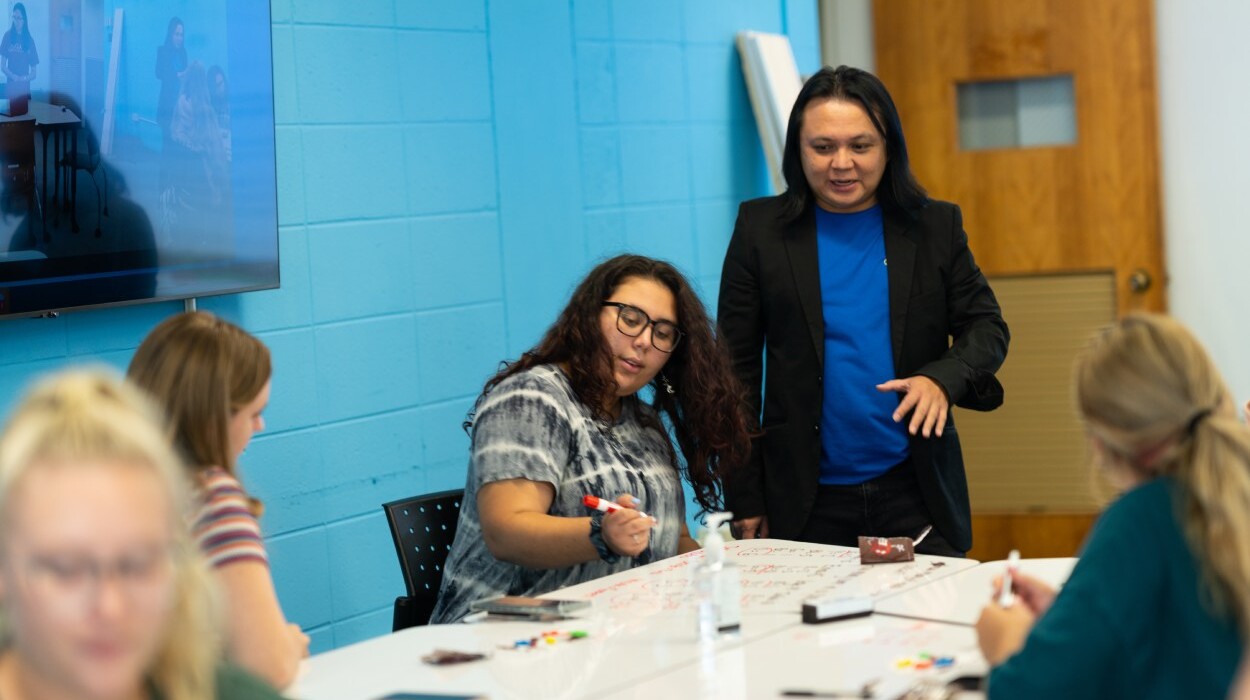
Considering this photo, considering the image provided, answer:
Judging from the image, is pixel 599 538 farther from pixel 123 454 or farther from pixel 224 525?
pixel 123 454

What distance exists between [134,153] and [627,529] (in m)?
1.41

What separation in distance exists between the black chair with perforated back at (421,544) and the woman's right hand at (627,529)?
19.0 inches

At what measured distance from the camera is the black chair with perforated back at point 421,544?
281 cm

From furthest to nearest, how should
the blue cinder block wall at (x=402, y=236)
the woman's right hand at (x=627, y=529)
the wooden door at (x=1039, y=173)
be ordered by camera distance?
the wooden door at (x=1039, y=173)
the blue cinder block wall at (x=402, y=236)
the woman's right hand at (x=627, y=529)

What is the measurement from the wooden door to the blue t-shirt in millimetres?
2024

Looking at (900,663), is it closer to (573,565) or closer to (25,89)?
(573,565)

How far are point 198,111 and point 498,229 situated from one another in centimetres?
99

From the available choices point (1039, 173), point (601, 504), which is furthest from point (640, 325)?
point (1039, 173)

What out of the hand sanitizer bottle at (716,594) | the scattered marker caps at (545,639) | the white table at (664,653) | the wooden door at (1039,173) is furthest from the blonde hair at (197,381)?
the wooden door at (1039,173)

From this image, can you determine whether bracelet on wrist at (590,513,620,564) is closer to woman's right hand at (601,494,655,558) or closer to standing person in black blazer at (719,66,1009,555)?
woman's right hand at (601,494,655,558)

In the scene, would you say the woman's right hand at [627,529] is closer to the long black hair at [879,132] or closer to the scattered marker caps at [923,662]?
the scattered marker caps at [923,662]

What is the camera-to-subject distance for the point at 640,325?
2.88 meters

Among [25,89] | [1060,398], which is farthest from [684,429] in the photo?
[1060,398]

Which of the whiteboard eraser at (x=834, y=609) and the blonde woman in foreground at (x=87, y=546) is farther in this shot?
the whiteboard eraser at (x=834, y=609)
